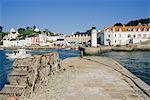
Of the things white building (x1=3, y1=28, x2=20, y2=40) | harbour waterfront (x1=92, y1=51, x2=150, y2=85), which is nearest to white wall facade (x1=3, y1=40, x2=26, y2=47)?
white building (x1=3, y1=28, x2=20, y2=40)

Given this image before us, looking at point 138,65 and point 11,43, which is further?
point 11,43

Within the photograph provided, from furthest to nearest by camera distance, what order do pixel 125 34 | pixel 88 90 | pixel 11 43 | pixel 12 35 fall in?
pixel 12 35 < pixel 11 43 < pixel 125 34 < pixel 88 90

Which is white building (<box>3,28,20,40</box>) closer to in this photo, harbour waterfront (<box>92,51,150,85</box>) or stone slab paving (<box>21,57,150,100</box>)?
harbour waterfront (<box>92,51,150,85</box>)

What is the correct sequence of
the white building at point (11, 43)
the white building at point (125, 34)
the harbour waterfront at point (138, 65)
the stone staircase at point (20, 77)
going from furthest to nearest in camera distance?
1. the white building at point (11, 43)
2. the white building at point (125, 34)
3. the harbour waterfront at point (138, 65)
4. the stone staircase at point (20, 77)

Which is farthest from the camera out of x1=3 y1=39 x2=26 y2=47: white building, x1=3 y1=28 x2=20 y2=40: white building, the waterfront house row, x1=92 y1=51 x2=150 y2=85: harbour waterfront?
x1=3 y1=28 x2=20 y2=40: white building

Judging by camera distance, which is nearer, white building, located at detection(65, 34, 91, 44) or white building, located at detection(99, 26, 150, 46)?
white building, located at detection(99, 26, 150, 46)

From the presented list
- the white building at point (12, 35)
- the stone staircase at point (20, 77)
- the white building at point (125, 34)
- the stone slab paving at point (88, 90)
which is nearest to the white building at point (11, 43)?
the white building at point (12, 35)

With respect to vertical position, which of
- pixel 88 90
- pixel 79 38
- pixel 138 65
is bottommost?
pixel 138 65

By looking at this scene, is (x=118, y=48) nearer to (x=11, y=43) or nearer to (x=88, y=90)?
(x=88, y=90)

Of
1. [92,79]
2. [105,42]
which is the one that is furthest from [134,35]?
[92,79]

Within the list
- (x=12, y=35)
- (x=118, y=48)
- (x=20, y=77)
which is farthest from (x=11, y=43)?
(x=20, y=77)

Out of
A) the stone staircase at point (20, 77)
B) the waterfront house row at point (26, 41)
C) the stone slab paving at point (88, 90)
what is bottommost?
the stone slab paving at point (88, 90)

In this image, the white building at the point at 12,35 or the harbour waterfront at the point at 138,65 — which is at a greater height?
the white building at the point at 12,35

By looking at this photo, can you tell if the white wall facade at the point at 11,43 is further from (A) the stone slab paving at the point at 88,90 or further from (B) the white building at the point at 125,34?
(A) the stone slab paving at the point at 88,90
